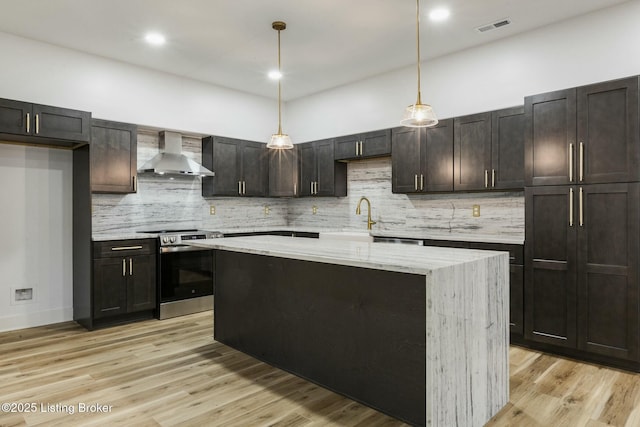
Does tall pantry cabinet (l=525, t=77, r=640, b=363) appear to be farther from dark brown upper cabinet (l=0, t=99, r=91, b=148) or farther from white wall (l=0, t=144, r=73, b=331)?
white wall (l=0, t=144, r=73, b=331)

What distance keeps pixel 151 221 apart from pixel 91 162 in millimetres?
1129

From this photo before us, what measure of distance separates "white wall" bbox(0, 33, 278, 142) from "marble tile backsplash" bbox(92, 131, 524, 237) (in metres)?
0.34

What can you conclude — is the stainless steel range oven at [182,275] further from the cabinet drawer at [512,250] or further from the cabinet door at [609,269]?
the cabinet door at [609,269]

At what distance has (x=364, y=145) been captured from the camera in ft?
17.6

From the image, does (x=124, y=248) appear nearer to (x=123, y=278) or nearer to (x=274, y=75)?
(x=123, y=278)

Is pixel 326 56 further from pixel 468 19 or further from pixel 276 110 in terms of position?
pixel 276 110

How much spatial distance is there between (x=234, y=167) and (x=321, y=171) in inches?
49.2

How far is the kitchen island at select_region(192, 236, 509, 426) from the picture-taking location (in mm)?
2109

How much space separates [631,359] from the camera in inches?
124

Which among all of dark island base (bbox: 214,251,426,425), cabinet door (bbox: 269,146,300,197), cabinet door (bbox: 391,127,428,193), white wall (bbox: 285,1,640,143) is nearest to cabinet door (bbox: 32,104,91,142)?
dark island base (bbox: 214,251,426,425)

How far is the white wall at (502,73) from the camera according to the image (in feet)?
11.7

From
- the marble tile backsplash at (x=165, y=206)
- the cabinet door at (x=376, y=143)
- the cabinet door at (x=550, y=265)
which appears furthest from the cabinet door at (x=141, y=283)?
the cabinet door at (x=550, y=265)

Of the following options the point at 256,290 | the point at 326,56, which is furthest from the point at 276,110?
the point at 256,290

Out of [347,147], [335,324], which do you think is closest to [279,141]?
[347,147]
